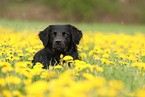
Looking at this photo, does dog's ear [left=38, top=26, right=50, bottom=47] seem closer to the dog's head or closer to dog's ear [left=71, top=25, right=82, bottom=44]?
the dog's head

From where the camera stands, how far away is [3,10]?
3419cm

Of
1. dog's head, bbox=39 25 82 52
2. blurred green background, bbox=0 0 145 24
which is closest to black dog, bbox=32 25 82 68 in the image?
dog's head, bbox=39 25 82 52

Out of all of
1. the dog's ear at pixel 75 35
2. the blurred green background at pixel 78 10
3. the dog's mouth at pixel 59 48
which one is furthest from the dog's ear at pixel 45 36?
the blurred green background at pixel 78 10

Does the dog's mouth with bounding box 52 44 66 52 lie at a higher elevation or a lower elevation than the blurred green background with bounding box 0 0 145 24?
lower

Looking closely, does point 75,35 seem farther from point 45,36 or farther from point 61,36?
point 45,36

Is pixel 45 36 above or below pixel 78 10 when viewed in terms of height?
below

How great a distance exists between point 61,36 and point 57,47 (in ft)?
0.94

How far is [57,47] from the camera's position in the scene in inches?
135

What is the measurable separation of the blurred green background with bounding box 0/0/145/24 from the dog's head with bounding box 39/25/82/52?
2099 cm

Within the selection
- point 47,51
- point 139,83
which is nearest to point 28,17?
point 47,51

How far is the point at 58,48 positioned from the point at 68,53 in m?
0.33

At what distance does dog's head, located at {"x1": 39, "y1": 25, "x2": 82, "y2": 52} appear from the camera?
11.5 feet

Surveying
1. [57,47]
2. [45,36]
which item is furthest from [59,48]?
[45,36]

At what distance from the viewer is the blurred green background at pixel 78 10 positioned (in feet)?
83.4
